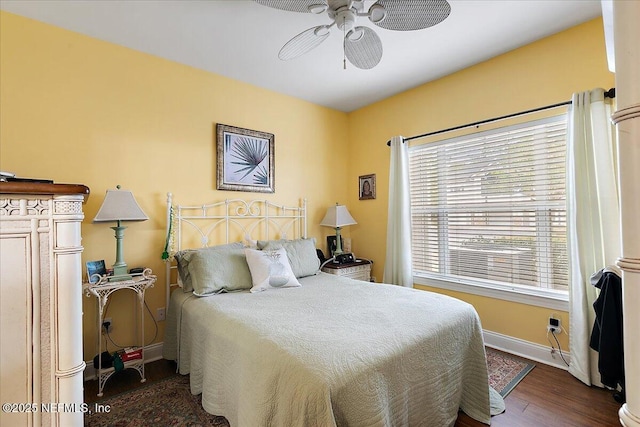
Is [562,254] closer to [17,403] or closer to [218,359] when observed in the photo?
[218,359]

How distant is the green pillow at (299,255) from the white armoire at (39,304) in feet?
6.18

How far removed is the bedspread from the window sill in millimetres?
1045

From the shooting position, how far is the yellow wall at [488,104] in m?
2.36

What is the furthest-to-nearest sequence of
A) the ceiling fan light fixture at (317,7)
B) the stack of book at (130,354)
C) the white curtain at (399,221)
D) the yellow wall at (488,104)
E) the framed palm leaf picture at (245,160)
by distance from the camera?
the white curtain at (399,221), the framed palm leaf picture at (245,160), the yellow wall at (488,104), the stack of book at (130,354), the ceiling fan light fixture at (317,7)

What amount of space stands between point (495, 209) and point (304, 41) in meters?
2.23

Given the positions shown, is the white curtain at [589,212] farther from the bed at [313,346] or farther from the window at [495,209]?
the bed at [313,346]

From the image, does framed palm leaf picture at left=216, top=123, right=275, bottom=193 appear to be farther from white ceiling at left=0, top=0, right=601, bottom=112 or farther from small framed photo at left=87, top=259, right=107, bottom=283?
small framed photo at left=87, top=259, right=107, bottom=283

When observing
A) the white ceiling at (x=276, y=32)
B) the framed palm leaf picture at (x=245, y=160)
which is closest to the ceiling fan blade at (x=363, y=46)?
the white ceiling at (x=276, y=32)

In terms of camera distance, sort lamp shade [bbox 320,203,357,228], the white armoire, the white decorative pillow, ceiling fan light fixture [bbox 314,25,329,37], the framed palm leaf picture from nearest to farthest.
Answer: the white armoire < ceiling fan light fixture [bbox 314,25,329,37] < the white decorative pillow < the framed palm leaf picture < lamp shade [bbox 320,203,357,228]

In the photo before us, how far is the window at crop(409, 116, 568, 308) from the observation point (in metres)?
2.52

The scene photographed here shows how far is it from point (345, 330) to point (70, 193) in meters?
1.30

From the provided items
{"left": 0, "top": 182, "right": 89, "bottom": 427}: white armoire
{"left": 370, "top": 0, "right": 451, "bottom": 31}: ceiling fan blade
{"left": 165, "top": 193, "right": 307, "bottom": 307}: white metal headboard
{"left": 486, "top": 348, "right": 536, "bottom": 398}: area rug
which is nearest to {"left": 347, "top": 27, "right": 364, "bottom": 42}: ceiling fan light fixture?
{"left": 370, "top": 0, "right": 451, "bottom": 31}: ceiling fan blade

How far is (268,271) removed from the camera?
2490 millimetres

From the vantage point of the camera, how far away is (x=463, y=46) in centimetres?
261
